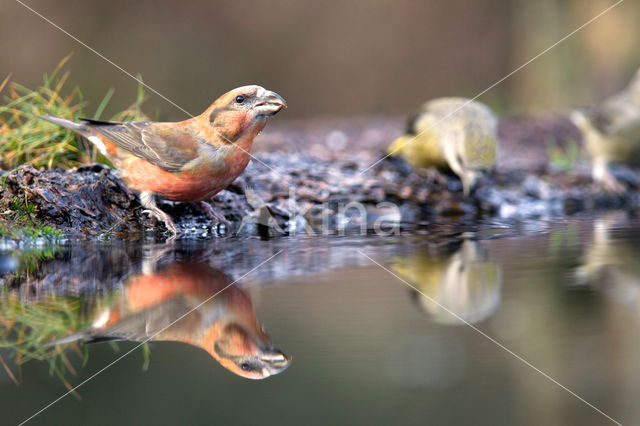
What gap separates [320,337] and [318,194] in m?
3.68

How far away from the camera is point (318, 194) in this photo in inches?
249

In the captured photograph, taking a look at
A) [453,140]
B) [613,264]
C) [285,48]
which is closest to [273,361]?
[613,264]

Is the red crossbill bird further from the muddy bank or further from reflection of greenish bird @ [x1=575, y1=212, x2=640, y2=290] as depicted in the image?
reflection of greenish bird @ [x1=575, y1=212, x2=640, y2=290]

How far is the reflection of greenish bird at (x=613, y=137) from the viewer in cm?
754

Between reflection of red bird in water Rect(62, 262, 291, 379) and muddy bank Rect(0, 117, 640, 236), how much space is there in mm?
1654

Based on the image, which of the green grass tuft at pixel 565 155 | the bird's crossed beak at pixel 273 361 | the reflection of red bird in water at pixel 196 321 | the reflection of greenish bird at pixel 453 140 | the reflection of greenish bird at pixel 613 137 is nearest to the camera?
the bird's crossed beak at pixel 273 361

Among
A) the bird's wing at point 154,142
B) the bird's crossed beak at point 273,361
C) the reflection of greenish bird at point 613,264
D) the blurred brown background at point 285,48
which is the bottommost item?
the bird's crossed beak at point 273,361

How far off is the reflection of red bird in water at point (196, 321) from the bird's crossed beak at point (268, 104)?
1527mm

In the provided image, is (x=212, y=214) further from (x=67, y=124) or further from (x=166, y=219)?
(x=67, y=124)

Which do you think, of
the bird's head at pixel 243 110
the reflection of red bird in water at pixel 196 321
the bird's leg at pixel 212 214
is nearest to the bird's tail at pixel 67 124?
the bird's leg at pixel 212 214

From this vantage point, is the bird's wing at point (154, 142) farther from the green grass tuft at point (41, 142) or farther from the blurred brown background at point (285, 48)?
the blurred brown background at point (285, 48)

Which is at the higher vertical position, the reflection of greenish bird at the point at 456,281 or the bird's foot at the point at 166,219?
the bird's foot at the point at 166,219

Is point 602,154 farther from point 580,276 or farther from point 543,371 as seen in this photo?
point 543,371

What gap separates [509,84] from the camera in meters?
15.2
